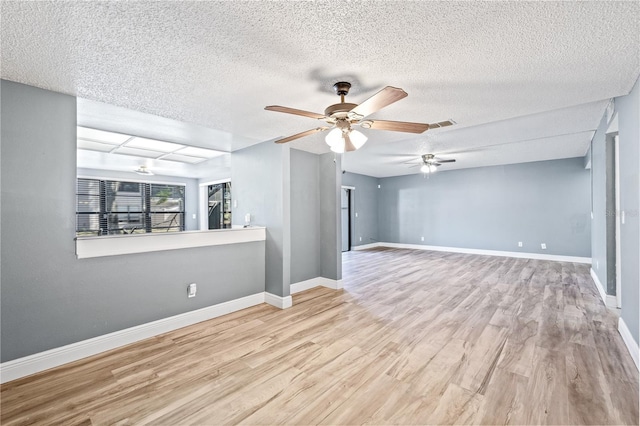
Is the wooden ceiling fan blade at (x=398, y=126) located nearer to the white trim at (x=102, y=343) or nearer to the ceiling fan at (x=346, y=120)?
the ceiling fan at (x=346, y=120)

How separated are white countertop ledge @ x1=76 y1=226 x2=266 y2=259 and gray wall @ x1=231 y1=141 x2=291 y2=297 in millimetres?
255

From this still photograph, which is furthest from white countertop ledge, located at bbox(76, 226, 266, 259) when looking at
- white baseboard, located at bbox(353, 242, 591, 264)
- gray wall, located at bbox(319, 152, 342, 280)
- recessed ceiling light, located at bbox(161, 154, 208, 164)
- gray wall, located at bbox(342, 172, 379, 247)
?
white baseboard, located at bbox(353, 242, 591, 264)

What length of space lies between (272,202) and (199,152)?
214 cm

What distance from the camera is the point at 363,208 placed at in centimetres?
870

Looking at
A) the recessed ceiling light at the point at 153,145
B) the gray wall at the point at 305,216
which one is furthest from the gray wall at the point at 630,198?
the recessed ceiling light at the point at 153,145

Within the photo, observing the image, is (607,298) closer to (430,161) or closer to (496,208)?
(430,161)

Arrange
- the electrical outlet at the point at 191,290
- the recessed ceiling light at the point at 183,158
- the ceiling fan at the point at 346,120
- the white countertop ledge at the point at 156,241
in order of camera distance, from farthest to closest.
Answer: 1. the recessed ceiling light at the point at 183,158
2. the electrical outlet at the point at 191,290
3. the white countertop ledge at the point at 156,241
4. the ceiling fan at the point at 346,120

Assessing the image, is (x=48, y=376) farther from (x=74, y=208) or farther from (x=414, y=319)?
(x=414, y=319)

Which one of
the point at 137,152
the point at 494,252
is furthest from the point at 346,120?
the point at 494,252

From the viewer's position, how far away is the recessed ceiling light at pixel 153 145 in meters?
4.11

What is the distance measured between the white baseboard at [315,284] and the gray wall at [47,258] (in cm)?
197

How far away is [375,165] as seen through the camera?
6.96 m

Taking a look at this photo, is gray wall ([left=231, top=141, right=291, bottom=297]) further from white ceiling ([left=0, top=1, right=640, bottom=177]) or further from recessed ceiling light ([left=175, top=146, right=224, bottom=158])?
recessed ceiling light ([left=175, top=146, right=224, bottom=158])

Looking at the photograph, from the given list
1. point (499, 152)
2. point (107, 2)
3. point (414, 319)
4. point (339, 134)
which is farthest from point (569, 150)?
point (107, 2)
